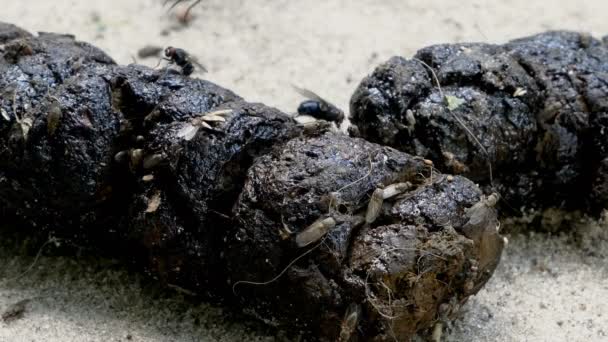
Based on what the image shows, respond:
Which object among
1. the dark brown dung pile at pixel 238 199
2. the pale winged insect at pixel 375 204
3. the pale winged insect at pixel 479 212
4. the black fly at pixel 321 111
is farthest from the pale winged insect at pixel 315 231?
the black fly at pixel 321 111

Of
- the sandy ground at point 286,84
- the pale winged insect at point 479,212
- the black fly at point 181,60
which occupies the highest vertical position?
the black fly at point 181,60

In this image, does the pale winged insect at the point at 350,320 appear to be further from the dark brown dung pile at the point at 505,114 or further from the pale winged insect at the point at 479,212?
the dark brown dung pile at the point at 505,114

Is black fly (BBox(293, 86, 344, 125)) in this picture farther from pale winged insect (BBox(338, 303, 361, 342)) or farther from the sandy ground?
pale winged insect (BBox(338, 303, 361, 342))

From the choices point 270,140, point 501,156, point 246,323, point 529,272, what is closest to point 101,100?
point 270,140

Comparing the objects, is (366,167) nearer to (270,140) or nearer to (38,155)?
(270,140)

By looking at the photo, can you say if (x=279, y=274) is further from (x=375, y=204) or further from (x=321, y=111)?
(x=321, y=111)

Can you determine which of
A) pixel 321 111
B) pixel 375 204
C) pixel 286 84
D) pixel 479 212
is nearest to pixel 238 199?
pixel 375 204
